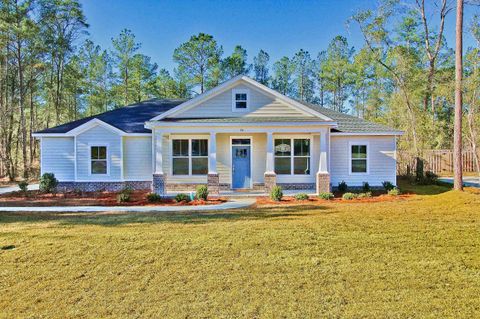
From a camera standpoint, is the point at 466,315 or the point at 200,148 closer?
the point at 466,315

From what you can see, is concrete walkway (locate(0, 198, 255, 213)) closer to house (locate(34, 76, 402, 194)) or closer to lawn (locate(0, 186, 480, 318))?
lawn (locate(0, 186, 480, 318))

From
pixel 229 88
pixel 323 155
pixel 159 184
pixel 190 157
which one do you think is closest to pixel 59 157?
pixel 159 184

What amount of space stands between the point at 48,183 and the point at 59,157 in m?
2.09

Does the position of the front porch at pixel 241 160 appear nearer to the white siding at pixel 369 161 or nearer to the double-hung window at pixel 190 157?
the double-hung window at pixel 190 157

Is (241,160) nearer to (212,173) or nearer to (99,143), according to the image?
(212,173)

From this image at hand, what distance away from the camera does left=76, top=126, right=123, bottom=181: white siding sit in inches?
599

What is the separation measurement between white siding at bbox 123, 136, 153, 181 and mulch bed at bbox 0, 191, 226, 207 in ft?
5.78

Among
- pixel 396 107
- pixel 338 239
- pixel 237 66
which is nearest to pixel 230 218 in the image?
pixel 338 239

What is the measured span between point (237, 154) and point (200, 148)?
1890 millimetres

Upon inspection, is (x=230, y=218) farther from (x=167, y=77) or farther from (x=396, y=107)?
(x=167, y=77)

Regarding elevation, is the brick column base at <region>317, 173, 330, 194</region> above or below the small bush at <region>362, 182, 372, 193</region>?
above

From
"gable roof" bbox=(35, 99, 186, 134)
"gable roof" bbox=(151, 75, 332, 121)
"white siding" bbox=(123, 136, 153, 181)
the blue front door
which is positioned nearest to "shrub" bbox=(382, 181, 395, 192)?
"gable roof" bbox=(151, 75, 332, 121)

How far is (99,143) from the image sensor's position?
50.0ft

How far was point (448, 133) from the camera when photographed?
25.2 metres
